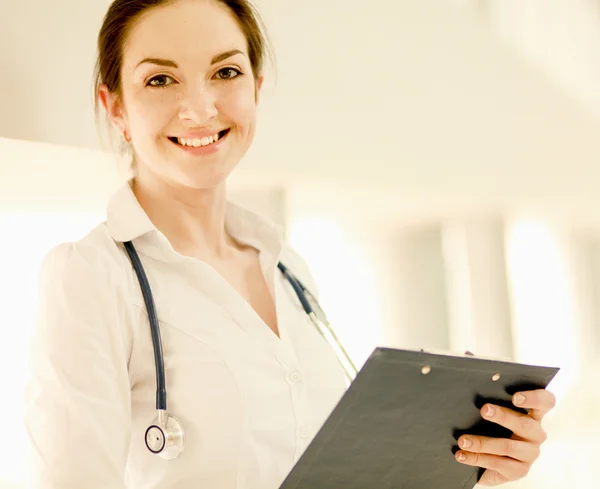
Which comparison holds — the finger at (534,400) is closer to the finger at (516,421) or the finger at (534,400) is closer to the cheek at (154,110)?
the finger at (516,421)

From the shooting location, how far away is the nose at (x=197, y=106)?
1290 millimetres

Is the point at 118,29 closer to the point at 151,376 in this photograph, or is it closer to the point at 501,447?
the point at 151,376

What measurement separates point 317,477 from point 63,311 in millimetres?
399

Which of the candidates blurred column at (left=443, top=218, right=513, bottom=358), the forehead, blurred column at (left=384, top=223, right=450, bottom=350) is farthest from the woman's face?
blurred column at (left=443, top=218, right=513, bottom=358)

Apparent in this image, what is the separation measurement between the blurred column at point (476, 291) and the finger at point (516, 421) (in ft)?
3.25

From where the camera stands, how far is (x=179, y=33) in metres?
1.29

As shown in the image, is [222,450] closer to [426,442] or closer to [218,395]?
[218,395]

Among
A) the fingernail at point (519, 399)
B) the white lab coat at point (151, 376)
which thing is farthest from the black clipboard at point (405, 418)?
the white lab coat at point (151, 376)

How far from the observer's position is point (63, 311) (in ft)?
3.60

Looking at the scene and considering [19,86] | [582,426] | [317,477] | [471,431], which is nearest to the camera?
[317,477]

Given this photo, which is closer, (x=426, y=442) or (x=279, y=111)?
(x=426, y=442)

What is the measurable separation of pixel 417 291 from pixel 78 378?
4.19 feet

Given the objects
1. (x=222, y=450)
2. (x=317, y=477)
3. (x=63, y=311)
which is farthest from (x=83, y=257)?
(x=317, y=477)

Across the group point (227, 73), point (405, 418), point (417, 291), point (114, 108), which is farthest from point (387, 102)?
point (405, 418)
